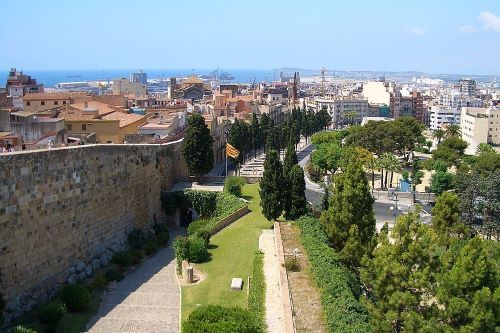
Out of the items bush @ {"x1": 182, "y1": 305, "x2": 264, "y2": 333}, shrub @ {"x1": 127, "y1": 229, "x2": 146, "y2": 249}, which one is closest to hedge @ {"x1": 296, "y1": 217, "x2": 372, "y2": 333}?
bush @ {"x1": 182, "y1": 305, "x2": 264, "y2": 333}

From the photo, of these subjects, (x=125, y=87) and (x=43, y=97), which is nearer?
(x=43, y=97)

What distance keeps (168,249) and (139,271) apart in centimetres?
458

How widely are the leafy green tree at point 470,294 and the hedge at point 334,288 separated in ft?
8.68

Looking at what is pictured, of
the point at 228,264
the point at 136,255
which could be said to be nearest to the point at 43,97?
the point at 136,255

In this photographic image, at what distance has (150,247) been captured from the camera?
109 feet

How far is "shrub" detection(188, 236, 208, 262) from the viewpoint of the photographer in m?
28.7

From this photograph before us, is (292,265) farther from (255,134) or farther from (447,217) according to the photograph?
(255,134)

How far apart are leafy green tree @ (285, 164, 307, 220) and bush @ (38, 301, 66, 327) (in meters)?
13.6

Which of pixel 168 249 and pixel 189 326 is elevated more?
pixel 189 326

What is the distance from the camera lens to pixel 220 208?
1512 inches

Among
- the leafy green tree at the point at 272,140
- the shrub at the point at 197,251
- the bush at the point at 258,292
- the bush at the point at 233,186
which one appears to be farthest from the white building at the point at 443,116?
the bush at the point at 258,292

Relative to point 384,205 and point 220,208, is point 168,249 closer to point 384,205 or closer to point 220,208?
point 220,208

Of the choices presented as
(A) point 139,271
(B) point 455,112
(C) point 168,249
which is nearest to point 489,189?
(C) point 168,249

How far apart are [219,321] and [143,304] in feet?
30.7
